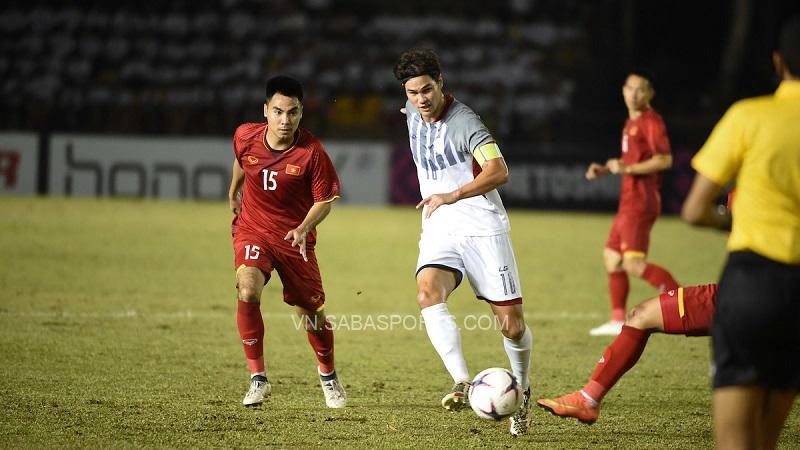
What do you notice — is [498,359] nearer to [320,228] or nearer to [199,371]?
[199,371]

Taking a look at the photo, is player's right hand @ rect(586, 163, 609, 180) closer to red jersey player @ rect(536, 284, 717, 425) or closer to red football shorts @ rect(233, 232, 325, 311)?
red football shorts @ rect(233, 232, 325, 311)

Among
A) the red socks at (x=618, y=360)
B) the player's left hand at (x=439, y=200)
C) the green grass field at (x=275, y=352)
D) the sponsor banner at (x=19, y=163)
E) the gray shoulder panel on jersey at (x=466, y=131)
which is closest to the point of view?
the red socks at (x=618, y=360)

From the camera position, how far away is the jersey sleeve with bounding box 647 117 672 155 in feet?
30.4

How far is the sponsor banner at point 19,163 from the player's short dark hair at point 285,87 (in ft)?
49.9

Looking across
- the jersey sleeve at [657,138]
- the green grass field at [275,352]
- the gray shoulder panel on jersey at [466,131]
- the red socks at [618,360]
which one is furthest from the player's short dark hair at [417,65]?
the jersey sleeve at [657,138]

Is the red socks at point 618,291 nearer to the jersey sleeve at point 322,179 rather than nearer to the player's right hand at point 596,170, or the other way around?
the player's right hand at point 596,170

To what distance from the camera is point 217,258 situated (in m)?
13.5

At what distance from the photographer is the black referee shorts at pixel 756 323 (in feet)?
11.9

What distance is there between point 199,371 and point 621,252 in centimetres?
405

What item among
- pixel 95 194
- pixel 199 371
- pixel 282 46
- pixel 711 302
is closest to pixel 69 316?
pixel 199 371

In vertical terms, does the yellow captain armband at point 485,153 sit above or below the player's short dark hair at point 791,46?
below

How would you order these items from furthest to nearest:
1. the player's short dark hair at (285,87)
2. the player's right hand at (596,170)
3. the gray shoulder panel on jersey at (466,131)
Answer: the player's right hand at (596,170) < the player's short dark hair at (285,87) < the gray shoulder panel on jersey at (466,131)

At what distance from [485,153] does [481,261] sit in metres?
0.61

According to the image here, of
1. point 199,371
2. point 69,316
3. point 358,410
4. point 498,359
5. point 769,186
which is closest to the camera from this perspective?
point 769,186
